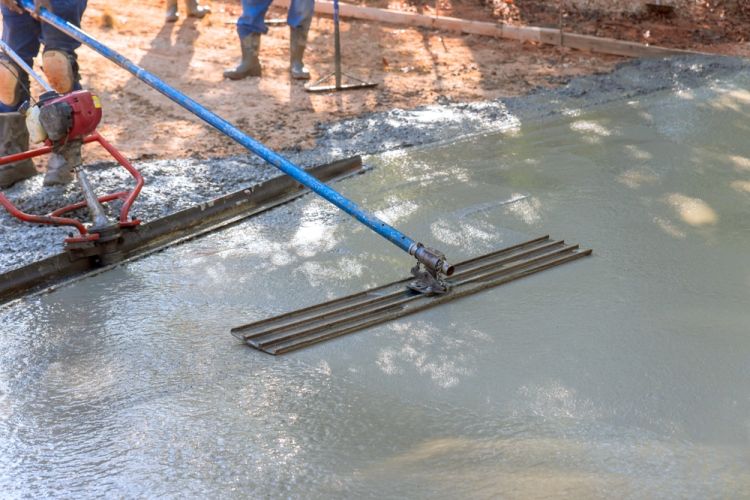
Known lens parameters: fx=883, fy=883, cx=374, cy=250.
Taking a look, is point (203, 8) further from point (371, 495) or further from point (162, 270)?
point (371, 495)

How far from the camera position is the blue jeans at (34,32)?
4695 millimetres

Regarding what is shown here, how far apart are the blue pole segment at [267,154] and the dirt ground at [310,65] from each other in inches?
44.7

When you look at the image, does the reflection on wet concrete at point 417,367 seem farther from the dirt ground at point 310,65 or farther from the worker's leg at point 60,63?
the dirt ground at point 310,65

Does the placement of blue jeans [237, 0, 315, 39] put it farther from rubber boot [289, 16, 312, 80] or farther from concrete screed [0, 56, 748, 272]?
concrete screed [0, 56, 748, 272]

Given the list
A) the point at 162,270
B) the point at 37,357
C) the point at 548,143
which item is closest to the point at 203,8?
the point at 548,143

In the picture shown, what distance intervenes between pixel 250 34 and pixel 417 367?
439cm

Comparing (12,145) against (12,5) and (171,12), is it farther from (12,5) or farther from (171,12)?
(171,12)

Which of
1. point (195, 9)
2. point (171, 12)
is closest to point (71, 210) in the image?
point (171, 12)

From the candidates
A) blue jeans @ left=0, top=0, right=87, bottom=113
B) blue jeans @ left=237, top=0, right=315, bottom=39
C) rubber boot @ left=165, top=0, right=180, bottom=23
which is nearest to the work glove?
blue jeans @ left=0, top=0, right=87, bottom=113

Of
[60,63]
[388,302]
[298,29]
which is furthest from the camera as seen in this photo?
[298,29]

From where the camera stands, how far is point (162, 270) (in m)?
3.60

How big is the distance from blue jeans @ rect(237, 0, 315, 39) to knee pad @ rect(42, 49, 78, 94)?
2273mm

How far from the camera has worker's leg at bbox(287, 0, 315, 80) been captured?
6.64 m

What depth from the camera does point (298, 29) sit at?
22.0ft
